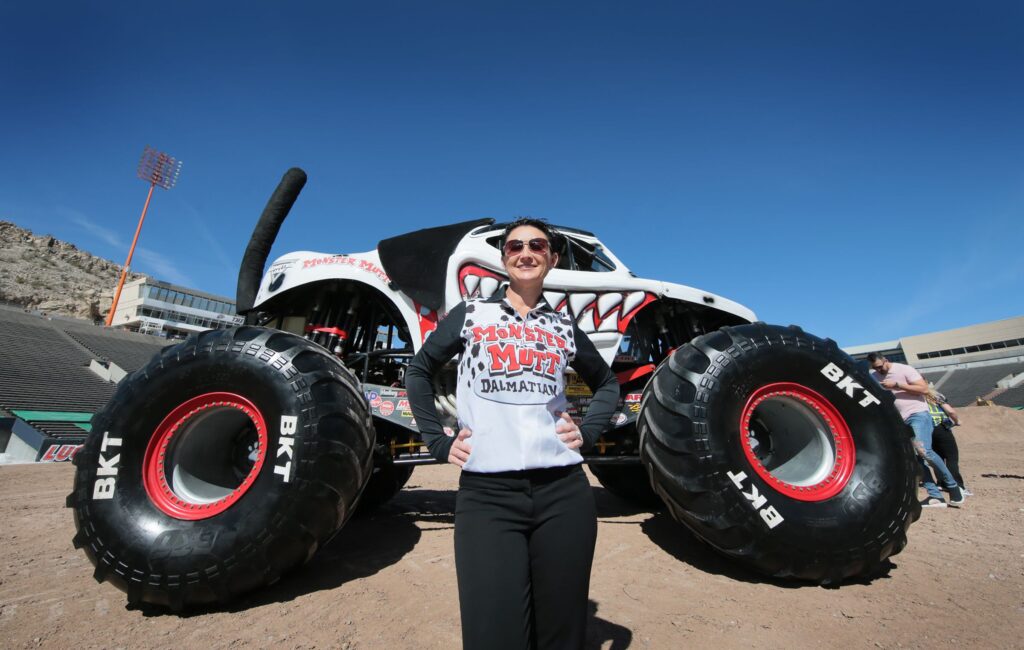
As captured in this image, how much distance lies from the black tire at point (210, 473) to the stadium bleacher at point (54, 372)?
11.8 metres

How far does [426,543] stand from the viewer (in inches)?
141

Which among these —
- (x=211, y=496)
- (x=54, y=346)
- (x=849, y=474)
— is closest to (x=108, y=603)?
(x=211, y=496)

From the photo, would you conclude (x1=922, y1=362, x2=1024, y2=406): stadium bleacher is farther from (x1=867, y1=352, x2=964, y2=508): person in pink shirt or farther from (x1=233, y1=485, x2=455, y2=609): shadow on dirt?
(x1=233, y1=485, x2=455, y2=609): shadow on dirt

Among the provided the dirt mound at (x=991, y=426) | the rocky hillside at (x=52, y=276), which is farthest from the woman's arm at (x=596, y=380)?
the rocky hillside at (x=52, y=276)

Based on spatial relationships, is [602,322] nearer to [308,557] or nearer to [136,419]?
[308,557]

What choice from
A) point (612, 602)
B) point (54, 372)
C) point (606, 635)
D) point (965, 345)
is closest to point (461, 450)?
point (606, 635)

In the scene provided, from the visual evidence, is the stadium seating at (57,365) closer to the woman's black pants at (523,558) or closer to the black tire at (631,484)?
the black tire at (631,484)

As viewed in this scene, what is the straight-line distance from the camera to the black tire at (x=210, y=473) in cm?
233

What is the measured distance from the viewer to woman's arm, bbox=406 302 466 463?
5.16ft

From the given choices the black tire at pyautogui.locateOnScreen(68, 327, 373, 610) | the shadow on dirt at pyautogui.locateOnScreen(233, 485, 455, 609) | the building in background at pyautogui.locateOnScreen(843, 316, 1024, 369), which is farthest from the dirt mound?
the building in background at pyautogui.locateOnScreen(843, 316, 1024, 369)

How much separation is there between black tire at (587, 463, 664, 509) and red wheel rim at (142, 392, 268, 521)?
3.26m

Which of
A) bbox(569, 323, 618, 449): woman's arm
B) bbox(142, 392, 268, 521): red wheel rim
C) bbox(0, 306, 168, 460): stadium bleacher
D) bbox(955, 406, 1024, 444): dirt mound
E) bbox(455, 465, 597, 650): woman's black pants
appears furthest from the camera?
bbox(955, 406, 1024, 444): dirt mound

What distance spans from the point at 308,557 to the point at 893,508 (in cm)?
323

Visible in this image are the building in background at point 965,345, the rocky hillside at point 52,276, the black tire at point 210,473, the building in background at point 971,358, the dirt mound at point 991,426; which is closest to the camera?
the black tire at point 210,473
